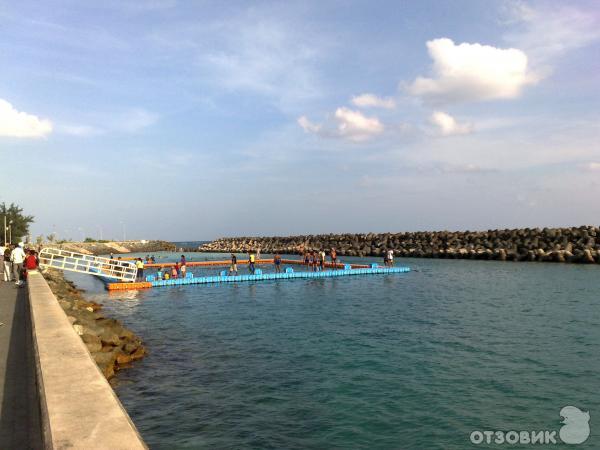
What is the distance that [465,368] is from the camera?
11859mm

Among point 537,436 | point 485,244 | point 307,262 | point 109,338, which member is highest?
point 485,244

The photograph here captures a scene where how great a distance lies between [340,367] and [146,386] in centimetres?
486

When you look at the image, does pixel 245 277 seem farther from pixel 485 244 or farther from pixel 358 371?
pixel 485 244

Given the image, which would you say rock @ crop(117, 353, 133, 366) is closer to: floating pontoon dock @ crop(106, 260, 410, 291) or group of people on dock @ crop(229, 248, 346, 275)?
floating pontoon dock @ crop(106, 260, 410, 291)

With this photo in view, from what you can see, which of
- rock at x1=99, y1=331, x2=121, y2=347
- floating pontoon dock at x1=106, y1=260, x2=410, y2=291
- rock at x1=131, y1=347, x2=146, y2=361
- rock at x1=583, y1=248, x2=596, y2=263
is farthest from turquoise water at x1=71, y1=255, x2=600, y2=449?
rock at x1=583, y1=248, x2=596, y2=263

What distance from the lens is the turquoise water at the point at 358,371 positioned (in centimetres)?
853

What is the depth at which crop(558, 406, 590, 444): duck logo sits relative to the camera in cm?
804

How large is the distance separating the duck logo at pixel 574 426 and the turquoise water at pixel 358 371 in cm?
14

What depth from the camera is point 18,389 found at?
6.85m

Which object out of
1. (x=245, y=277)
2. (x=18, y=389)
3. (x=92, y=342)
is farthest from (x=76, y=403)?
(x=245, y=277)

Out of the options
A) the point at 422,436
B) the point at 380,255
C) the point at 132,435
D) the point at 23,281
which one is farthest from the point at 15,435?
the point at 380,255

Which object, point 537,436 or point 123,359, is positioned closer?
point 537,436

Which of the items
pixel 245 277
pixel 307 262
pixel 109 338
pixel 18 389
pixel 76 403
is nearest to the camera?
pixel 76 403

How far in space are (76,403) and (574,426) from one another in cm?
834
